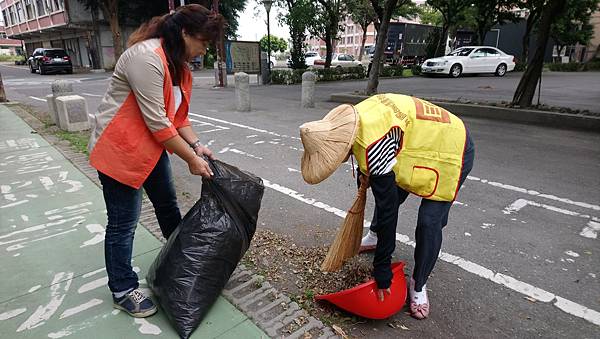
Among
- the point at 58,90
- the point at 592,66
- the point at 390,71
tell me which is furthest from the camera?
the point at 592,66

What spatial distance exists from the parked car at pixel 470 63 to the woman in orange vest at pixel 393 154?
1871cm

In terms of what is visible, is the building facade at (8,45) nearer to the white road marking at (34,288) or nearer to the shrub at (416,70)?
the shrub at (416,70)

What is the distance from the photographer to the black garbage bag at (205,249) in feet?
6.56

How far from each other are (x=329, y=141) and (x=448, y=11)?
22406 millimetres

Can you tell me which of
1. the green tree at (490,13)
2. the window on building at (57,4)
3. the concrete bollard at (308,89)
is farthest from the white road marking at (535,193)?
the window on building at (57,4)

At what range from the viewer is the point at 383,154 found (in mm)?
1767

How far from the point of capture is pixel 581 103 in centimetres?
1027

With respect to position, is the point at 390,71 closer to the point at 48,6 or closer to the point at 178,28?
the point at 178,28

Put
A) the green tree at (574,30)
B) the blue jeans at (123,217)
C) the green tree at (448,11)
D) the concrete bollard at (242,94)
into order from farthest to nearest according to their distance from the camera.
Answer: the green tree at (574,30)
the green tree at (448,11)
the concrete bollard at (242,94)
the blue jeans at (123,217)

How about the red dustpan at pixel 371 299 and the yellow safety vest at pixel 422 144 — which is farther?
the red dustpan at pixel 371 299

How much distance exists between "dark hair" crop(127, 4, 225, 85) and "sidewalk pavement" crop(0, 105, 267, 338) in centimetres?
134

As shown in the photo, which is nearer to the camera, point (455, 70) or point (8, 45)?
point (455, 70)

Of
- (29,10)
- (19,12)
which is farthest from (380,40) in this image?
(19,12)

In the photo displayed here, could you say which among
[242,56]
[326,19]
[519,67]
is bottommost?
[519,67]
